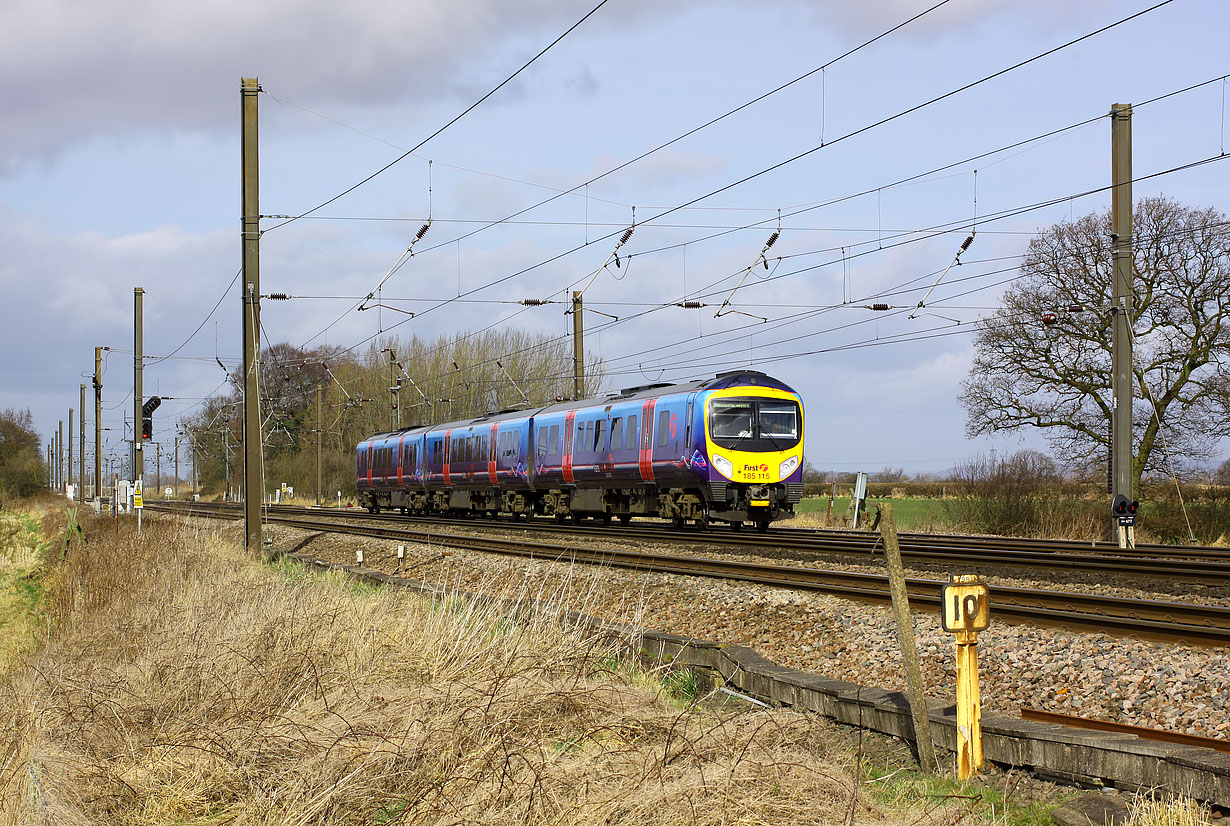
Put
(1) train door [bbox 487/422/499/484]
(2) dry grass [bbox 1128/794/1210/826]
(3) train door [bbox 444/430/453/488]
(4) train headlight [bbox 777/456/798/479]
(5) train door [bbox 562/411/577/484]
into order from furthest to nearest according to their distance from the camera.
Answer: (3) train door [bbox 444/430/453/488] < (1) train door [bbox 487/422/499/484] < (5) train door [bbox 562/411/577/484] < (4) train headlight [bbox 777/456/798/479] < (2) dry grass [bbox 1128/794/1210/826]

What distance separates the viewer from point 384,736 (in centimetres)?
537

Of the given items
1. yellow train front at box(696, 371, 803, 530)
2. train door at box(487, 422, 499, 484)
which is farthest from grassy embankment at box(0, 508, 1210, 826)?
train door at box(487, 422, 499, 484)

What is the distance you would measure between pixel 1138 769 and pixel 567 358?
180 feet

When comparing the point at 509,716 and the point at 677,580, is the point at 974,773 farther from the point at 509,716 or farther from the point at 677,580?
the point at 677,580

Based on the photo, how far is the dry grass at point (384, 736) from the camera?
188 inches

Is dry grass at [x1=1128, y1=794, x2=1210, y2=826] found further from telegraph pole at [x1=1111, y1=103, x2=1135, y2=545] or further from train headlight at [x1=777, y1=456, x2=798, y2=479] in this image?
train headlight at [x1=777, y1=456, x2=798, y2=479]

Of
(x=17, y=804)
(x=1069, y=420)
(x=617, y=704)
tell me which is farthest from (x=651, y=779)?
(x=1069, y=420)

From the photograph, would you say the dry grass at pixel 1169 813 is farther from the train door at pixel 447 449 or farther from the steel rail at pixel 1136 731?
the train door at pixel 447 449

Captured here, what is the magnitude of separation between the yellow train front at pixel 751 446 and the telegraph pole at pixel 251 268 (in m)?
8.88

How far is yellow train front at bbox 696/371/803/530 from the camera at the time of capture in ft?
→ 76.4

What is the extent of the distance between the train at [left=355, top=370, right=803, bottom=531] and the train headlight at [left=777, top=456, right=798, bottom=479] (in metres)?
0.02

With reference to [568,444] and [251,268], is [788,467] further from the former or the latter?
[251,268]

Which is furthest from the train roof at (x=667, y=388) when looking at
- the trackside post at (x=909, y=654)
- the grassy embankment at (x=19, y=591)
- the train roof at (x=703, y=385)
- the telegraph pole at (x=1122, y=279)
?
the trackside post at (x=909, y=654)

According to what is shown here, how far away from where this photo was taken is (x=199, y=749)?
536 centimetres
